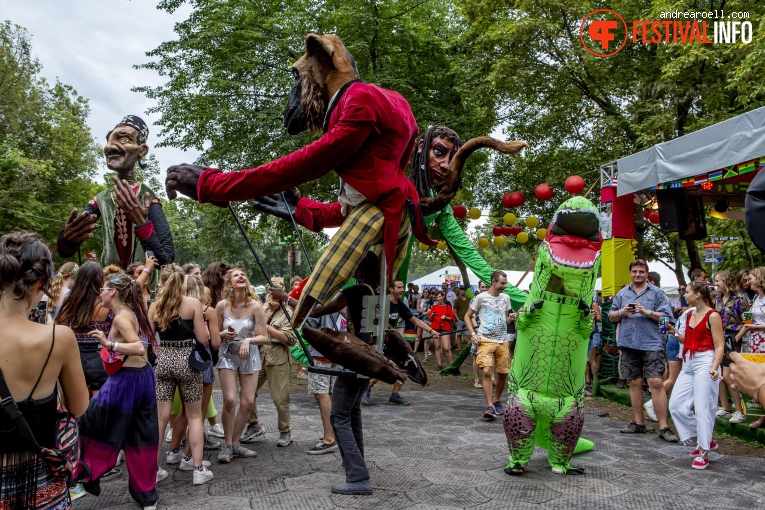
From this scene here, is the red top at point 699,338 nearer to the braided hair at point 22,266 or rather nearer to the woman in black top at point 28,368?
the woman in black top at point 28,368

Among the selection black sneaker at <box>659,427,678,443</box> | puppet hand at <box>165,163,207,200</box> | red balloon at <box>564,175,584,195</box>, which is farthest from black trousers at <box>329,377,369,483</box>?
red balloon at <box>564,175,584,195</box>

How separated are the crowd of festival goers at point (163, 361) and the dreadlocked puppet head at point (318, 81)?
0.97m

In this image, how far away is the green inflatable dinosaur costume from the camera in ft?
15.6

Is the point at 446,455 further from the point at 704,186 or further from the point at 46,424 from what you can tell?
the point at 704,186

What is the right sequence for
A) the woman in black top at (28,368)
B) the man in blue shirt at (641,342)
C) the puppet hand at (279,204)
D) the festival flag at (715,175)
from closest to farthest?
the woman in black top at (28,368) < the puppet hand at (279,204) < the man in blue shirt at (641,342) < the festival flag at (715,175)

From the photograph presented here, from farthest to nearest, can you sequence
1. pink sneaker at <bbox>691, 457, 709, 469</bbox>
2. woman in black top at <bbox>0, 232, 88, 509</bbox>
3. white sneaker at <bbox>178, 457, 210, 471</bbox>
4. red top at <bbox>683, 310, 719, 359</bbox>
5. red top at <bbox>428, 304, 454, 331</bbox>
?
red top at <bbox>428, 304, 454, 331</bbox> < red top at <bbox>683, 310, 719, 359</bbox> < pink sneaker at <bbox>691, 457, 709, 469</bbox> < white sneaker at <bbox>178, 457, 210, 471</bbox> < woman in black top at <bbox>0, 232, 88, 509</bbox>

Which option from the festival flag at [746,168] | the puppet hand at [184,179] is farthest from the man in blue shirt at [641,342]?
the puppet hand at [184,179]

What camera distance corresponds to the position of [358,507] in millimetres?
4039

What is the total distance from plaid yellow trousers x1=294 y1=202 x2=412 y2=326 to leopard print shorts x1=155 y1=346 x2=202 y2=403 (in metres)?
2.12

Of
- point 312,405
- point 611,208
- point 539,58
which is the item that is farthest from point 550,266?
point 539,58

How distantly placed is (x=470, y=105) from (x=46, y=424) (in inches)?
486

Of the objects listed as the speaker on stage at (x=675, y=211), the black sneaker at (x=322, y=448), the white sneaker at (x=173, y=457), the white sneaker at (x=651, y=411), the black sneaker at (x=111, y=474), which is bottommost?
the black sneaker at (x=111, y=474)

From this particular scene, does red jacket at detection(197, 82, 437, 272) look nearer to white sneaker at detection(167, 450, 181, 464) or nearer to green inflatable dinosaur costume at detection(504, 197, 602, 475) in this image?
green inflatable dinosaur costume at detection(504, 197, 602, 475)

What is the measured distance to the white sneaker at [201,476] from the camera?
15.1 ft
